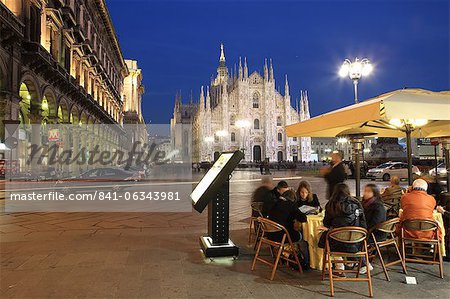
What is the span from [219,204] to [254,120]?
7515cm

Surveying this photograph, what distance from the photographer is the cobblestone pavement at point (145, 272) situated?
4.23 metres

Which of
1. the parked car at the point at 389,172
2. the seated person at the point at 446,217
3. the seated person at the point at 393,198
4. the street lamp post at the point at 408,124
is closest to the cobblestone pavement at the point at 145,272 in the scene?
the seated person at the point at 446,217

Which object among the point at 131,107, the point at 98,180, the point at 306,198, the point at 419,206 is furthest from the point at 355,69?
the point at 131,107

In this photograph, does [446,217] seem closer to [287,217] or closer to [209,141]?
[287,217]

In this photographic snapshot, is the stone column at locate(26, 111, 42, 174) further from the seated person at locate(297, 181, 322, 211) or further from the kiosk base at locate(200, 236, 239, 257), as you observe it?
the seated person at locate(297, 181, 322, 211)

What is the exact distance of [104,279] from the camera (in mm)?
4652

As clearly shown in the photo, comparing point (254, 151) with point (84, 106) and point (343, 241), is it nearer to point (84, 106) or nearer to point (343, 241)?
point (84, 106)

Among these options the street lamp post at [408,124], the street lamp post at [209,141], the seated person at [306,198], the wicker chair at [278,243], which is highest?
the street lamp post at [209,141]

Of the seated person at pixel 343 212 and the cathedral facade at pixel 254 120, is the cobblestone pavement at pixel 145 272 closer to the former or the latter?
the seated person at pixel 343 212

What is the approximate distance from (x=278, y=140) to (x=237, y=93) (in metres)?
14.3

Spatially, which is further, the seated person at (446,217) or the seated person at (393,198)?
the seated person at (393,198)

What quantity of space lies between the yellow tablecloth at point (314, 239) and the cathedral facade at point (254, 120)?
225 ft

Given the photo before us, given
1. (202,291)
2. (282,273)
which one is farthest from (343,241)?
(202,291)

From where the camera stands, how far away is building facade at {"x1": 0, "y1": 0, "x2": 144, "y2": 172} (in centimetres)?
1638
